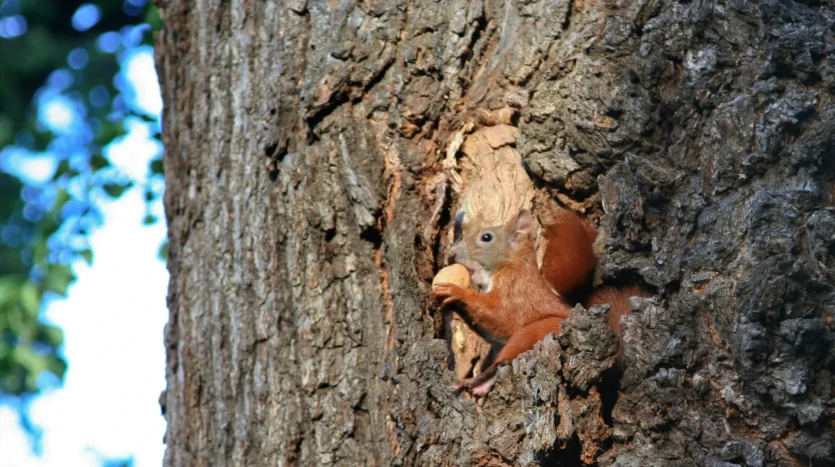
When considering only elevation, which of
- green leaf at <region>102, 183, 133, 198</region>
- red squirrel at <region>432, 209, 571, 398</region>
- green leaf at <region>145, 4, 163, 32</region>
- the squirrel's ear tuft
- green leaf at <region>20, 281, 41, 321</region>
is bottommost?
red squirrel at <region>432, 209, 571, 398</region>

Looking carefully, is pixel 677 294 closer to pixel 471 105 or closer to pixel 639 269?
pixel 639 269

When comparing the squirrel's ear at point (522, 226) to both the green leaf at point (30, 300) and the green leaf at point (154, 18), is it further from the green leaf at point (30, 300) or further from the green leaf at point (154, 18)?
the green leaf at point (30, 300)

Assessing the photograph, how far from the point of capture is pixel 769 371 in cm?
179

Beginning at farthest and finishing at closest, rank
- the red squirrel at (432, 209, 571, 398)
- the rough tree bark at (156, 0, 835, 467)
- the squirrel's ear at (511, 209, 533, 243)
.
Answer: the squirrel's ear at (511, 209, 533, 243), the red squirrel at (432, 209, 571, 398), the rough tree bark at (156, 0, 835, 467)

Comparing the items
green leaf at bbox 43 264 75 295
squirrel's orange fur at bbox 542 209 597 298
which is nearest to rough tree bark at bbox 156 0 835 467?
squirrel's orange fur at bbox 542 209 597 298

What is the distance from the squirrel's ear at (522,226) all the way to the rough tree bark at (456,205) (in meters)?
0.16

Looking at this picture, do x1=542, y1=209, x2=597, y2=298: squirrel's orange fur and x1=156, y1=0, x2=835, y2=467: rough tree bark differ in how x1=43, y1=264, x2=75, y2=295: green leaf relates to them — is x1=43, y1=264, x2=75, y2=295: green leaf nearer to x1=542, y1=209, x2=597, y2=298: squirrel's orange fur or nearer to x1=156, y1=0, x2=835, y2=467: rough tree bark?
x1=156, y1=0, x2=835, y2=467: rough tree bark

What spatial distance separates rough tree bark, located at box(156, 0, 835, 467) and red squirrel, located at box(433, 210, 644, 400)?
9 centimetres

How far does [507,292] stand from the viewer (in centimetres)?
285

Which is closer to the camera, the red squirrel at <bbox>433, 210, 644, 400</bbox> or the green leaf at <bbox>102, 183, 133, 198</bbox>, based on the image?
the red squirrel at <bbox>433, 210, 644, 400</bbox>

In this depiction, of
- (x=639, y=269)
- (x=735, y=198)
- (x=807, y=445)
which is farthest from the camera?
(x=639, y=269)

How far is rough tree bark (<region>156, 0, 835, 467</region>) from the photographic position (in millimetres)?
1844

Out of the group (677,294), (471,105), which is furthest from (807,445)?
(471,105)

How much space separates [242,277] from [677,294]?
1.21m
